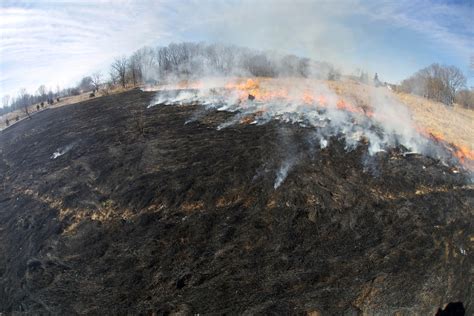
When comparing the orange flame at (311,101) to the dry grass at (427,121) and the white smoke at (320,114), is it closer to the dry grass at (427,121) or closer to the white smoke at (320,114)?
the white smoke at (320,114)

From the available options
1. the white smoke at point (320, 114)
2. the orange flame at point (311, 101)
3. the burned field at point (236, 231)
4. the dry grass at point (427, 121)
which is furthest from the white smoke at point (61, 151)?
the dry grass at point (427, 121)

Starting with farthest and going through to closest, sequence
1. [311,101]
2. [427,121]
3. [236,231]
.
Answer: [311,101] < [427,121] < [236,231]

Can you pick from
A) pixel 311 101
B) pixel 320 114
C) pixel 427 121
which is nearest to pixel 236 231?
pixel 320 114

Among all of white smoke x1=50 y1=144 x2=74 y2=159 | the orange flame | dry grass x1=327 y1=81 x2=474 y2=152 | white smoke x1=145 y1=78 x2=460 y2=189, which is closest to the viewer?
white smoke x1=145 y1=78 x2=460 y2=189

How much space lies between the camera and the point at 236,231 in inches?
421

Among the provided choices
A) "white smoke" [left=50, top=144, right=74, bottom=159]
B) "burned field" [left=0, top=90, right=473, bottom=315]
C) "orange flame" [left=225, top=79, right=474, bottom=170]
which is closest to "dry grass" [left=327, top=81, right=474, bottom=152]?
"orange flame" [left=225, top=79, right=474, bottom=170]

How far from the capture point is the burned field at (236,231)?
872 centimetres

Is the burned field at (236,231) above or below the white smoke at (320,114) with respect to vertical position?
below

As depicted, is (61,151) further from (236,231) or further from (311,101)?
(311,101)

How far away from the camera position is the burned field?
8.72 meters

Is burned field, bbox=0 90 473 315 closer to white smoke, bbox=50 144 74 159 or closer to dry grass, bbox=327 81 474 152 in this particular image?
white smoke, bbox=50 144 74 159

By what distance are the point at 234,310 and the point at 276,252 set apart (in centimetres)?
238

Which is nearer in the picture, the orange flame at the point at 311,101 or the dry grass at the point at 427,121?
the orange flame at the point at 311,101

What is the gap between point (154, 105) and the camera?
90.0 ft
